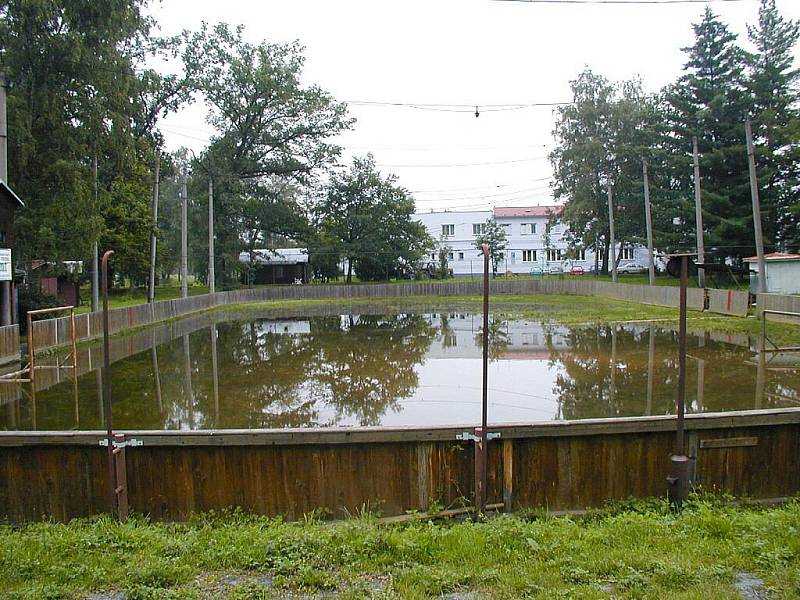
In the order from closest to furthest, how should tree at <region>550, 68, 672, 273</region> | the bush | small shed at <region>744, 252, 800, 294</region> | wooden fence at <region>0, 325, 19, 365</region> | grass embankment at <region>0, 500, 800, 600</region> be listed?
grass embankment at <region>0, 500, 800, 600</region> < wooden fence at <region>0, 325, 19, 365</region> < the bush < small shed at <region>744, 252, 800, 294</region> < tree at <region>550, 68, 672, 273</region>

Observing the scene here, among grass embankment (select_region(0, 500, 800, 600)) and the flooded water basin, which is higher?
grass embankment (select_region(0, 500, 800, 600))

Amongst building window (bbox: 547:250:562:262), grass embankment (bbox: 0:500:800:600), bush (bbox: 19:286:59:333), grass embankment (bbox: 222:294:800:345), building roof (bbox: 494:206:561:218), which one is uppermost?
building roof (bbox: 494:206:561:218)

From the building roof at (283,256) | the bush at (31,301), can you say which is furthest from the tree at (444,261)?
the bush at (31,301)

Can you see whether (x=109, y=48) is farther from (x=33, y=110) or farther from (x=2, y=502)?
(x=2, y=502)

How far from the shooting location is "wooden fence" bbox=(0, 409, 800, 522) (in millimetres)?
6645

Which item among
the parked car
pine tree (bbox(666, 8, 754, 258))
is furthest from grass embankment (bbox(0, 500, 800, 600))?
Answer: the parked car

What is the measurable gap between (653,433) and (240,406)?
30.7 feet

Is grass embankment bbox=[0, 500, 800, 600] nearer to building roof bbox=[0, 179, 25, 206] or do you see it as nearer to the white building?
building roof bbox=[0, 179, 25, 206]

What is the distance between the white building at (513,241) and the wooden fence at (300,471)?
70055 mm

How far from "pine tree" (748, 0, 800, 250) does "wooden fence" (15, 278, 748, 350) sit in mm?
9409

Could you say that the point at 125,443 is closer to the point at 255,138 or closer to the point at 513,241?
the point at 255,138

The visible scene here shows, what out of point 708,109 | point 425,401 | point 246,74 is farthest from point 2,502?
point 246,74

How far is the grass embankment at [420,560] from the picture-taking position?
4266 millimetres

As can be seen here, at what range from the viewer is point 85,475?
669cm
